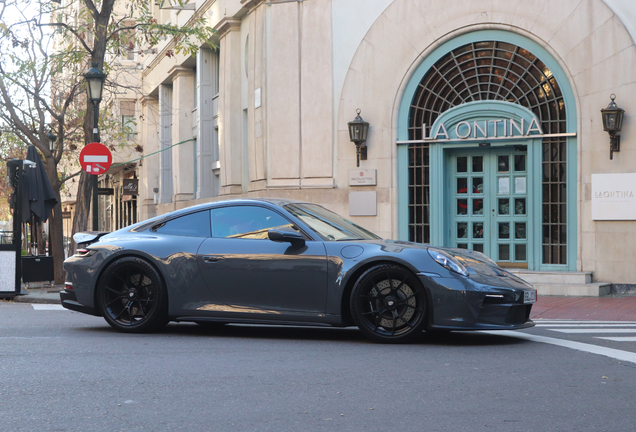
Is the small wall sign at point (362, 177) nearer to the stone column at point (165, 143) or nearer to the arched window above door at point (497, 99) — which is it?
the arched window above door at point (497, 99)

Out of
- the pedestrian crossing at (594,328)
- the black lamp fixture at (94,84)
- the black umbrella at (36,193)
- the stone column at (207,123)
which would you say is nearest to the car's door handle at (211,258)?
the pedestrian crossing at (594,328)

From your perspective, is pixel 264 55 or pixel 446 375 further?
pixel 264 55

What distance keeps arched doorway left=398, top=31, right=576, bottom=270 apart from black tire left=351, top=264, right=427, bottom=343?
9.77 metres

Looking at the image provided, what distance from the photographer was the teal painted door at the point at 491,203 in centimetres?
1641

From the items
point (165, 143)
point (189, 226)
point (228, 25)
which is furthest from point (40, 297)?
point (165, 143)

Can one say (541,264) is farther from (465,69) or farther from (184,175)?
(184,175)

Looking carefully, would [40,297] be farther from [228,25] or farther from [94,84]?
[228,25]

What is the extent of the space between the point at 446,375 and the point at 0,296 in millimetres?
10302

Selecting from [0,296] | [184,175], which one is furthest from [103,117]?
[0,296]

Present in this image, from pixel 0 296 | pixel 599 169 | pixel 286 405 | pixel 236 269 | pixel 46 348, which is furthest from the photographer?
pixel 599 169

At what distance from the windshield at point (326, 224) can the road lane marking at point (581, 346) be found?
1.68 metres

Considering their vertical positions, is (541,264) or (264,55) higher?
(264,55)

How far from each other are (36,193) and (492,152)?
30.7 feet

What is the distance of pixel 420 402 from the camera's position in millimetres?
4555
